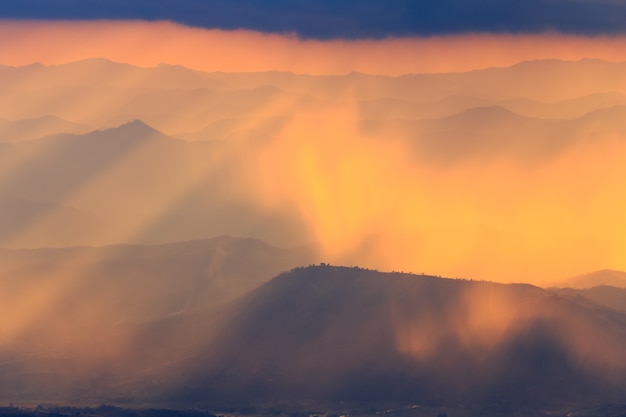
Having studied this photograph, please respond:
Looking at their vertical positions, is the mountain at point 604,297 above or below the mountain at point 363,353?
above

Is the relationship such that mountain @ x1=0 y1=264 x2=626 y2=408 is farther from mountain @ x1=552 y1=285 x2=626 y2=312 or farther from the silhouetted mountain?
mountain @ x1=552 y1=285 x2=626 y2=312

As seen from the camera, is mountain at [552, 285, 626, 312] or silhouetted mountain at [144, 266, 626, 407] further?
mountain at [552, 285, 626, 312]

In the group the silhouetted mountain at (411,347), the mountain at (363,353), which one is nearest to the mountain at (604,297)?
the mountain at (363,353)

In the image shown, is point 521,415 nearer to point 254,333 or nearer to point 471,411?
point 471,411

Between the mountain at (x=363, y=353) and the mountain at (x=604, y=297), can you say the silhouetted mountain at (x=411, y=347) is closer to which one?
the mountain at (x=363, y=353)

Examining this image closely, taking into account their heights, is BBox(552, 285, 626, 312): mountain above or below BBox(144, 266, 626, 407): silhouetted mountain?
above

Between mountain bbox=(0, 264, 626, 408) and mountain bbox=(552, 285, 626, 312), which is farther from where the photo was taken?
mountain bbox=(552, 285, 626, 312)

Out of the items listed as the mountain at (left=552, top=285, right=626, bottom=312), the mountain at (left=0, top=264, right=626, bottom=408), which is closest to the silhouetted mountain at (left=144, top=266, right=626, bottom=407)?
the mountain at (left=0, top=264, right=626, bottom=408)

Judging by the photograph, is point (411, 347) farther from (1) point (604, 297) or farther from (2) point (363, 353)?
(1) point (604, 297)

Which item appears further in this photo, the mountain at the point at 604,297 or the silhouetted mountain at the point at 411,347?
the mountain at the point at 604,297

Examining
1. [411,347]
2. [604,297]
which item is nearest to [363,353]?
[411,347]
